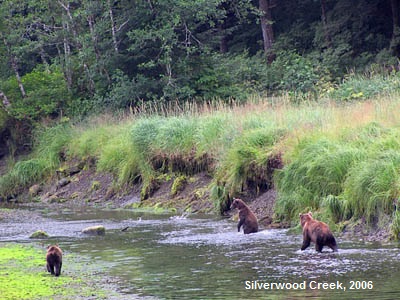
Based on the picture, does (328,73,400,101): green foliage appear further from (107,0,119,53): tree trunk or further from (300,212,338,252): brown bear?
(300,212,338,252): brown bear

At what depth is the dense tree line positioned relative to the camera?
29.3 metres

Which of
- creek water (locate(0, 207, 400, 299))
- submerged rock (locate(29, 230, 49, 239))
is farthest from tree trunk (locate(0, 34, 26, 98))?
submerged rock (locate(29, 230, 49, 239))

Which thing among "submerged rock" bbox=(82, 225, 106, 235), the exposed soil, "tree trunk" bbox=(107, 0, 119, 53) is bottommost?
the exposed soil

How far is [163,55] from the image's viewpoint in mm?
29375

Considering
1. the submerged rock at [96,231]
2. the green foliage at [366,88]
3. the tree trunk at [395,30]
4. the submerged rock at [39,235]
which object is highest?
the tree trunk at [395,30]

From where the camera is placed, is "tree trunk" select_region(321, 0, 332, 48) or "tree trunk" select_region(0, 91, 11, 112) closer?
"tree trunk" select_region(0, 91, 11, 112)

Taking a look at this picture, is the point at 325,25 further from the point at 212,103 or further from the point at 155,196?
the point at 155,196

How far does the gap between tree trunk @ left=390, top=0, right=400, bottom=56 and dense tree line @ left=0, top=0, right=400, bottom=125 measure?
0.16ft

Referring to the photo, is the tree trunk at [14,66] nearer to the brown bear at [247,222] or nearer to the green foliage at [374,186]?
the brown bear at [247,222]

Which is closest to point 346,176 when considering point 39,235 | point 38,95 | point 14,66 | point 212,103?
point 39,235

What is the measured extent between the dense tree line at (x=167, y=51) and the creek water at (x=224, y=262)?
1291 cm

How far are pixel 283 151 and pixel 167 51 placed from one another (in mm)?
12527

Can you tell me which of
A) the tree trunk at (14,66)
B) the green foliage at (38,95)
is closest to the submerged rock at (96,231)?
the green foliage at (38,95)

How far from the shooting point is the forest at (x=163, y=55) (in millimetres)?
29281
